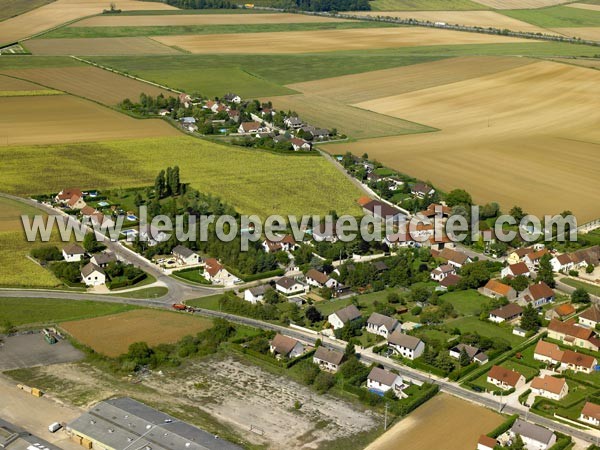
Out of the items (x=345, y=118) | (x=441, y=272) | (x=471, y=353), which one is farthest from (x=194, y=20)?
(x=471, y=353)

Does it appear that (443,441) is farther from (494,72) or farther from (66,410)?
(494,72)

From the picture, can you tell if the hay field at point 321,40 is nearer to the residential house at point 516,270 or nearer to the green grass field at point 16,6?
the green grass field at point 16,6

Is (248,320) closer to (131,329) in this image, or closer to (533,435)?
(131,329)

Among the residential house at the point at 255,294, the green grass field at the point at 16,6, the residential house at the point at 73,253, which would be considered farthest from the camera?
the green grass field at the point at 16,6

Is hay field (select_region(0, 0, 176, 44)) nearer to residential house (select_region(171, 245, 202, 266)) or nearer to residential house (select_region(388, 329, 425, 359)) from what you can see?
residential house (select_region(171, 245, 202, 266))

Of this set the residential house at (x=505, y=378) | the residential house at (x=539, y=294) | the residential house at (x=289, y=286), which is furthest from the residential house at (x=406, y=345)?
the residential house at (x=539, y=294)

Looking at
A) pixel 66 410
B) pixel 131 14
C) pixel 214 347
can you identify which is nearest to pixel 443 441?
pixel 214 347

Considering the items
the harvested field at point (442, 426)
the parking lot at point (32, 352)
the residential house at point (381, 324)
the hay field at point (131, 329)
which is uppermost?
the residential house at point (381, 324)
